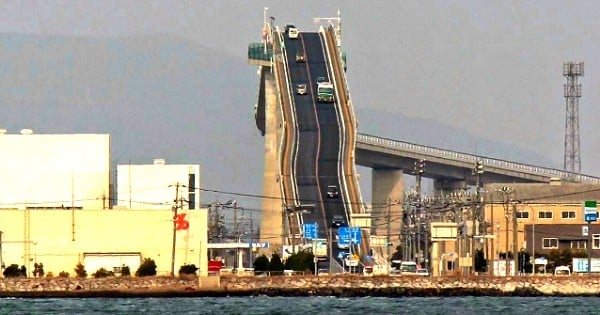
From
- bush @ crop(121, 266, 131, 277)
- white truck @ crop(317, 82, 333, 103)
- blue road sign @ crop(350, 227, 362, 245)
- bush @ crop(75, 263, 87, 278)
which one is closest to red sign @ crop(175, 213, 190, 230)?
bush @ crop(121, 266, 131, 277)

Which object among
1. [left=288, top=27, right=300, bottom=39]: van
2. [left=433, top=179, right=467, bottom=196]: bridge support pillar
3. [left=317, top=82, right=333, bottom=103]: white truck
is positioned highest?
[left=288, top=27, right=300, bottom=39]: van

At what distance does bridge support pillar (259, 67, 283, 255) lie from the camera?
160625 mm

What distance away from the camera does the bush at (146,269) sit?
113 meters

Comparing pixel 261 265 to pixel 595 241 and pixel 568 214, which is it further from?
pixel 568 214

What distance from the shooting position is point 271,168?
164 meters

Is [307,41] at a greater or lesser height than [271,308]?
greater

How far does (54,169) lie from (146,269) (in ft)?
51.3

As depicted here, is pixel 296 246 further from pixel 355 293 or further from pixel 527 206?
pixel 355 293

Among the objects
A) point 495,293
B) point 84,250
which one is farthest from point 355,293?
point 84,250

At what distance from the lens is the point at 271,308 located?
89.8 meters

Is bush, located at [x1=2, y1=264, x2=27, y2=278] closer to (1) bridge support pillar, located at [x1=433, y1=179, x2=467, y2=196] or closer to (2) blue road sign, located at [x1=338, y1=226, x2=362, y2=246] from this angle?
(2) blue road sign, located at [x1=338, y1=226, x2=362, y2=246]

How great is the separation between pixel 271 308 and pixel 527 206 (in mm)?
76332

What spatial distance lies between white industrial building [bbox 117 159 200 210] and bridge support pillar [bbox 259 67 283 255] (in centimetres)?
2190

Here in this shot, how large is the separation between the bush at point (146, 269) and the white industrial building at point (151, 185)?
18.2 m
